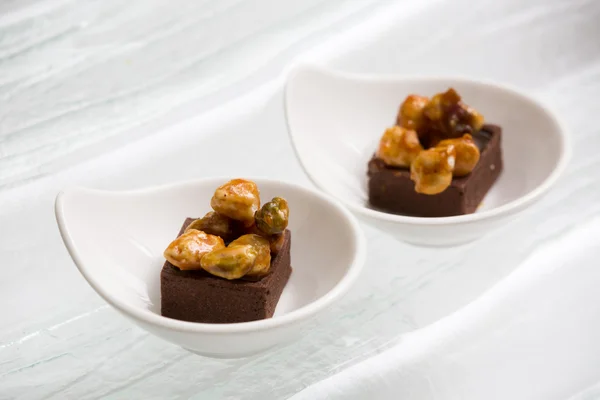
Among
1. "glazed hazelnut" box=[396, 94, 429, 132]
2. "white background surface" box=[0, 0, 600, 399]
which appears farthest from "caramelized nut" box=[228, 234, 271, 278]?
"glazed hazelnut" box=[396, 94, 429, 132]

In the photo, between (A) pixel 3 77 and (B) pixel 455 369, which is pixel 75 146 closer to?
(A) pixel 3 77

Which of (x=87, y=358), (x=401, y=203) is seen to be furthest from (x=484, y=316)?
(x=87, y=358)

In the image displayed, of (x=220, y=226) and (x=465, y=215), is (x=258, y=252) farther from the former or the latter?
(x=465, y=215)

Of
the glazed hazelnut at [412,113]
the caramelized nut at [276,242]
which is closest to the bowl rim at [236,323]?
the caramelized nut at [276,242]

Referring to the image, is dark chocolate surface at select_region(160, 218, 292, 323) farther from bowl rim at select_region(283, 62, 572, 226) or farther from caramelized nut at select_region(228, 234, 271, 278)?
bowl rim at select_region(283, 62, 572, 226)

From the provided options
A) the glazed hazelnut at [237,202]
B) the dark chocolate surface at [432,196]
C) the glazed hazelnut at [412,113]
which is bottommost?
the dark chocolate surface at [432,196]

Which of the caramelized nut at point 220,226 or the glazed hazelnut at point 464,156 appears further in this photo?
the glazed hazelnut at point 464,156

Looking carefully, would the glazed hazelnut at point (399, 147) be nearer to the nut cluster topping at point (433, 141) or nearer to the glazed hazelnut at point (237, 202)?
the nut cluster topping at point (433, 141)
